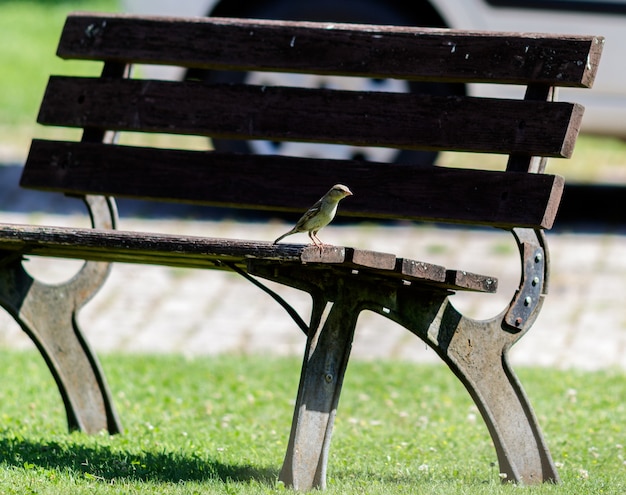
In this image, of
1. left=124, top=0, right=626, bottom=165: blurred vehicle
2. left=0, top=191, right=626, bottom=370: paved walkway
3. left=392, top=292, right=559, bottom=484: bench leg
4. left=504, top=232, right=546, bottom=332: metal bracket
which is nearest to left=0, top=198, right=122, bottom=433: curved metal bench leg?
left=392, top=292, right=559, bottom=484: bench leg

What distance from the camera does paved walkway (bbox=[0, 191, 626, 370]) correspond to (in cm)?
657

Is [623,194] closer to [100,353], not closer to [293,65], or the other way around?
[100,353]

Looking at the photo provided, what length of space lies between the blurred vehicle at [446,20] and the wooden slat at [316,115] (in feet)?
10.3

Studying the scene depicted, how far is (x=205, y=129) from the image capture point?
4434mm

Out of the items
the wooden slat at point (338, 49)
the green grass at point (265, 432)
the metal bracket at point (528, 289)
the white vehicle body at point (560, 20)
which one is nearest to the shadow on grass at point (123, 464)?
the green grass at point (265, 432)

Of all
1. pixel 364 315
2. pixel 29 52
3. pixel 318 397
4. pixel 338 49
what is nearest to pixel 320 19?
pixel 364 315

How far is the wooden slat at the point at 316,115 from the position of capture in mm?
3887

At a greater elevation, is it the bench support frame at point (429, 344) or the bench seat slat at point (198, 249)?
the bench seat slat at point (198, 249)

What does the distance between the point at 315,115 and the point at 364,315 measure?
2968 mm

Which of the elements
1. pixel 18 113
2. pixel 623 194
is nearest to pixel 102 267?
pixel 623 194

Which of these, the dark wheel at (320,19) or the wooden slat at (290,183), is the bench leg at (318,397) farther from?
the dark wheel at (320,19)

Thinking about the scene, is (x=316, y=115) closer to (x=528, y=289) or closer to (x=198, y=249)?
(x=528, y=289)

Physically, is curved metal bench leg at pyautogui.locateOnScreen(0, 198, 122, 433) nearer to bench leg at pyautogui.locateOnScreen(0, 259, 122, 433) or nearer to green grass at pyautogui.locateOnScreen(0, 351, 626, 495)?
bench leg at pyautogui.locateOnScreen(0, 259, 122, 433)

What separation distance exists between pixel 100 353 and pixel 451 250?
2.68m
